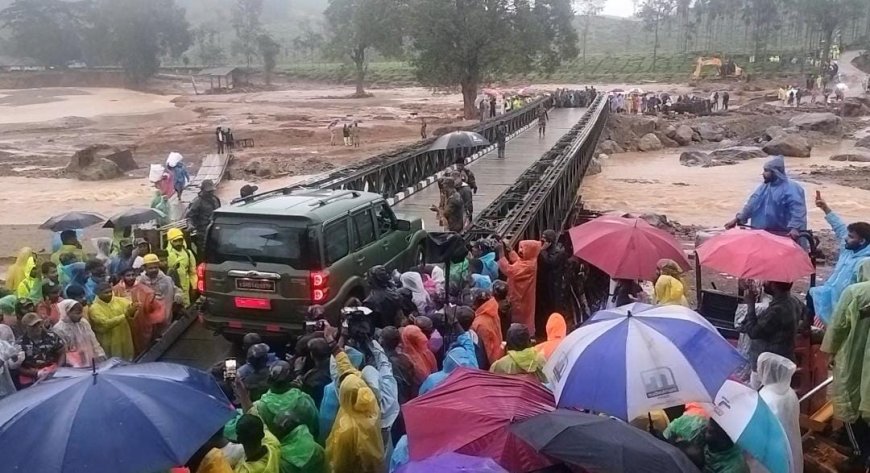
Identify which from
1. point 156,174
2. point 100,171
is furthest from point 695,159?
point 156,174

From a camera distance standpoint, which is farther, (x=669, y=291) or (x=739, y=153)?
(x=739, y=153)

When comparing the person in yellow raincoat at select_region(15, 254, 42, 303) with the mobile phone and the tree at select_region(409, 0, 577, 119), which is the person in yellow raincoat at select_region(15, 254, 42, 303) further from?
the tree at select_region(409, 0, 577, 119)

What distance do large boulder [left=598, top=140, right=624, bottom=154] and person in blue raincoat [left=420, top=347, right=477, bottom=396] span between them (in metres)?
32.4

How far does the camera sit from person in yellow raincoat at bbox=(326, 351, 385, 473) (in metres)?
4.41

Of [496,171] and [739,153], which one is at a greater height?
[496,171]

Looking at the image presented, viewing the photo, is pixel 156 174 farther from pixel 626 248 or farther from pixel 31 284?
pixel 626 248

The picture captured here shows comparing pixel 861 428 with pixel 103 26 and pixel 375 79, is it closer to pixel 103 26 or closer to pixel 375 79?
pixel 103 26

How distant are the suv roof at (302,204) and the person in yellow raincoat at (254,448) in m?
3.54

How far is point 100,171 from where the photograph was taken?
2939 centimetres

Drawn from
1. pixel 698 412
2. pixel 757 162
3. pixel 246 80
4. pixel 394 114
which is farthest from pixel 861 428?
pixel 246 80

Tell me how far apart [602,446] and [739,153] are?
34.2 m

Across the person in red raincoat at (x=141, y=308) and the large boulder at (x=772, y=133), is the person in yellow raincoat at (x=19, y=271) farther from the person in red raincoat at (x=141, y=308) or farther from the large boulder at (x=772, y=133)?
the large boulder at (x=772, y=133)

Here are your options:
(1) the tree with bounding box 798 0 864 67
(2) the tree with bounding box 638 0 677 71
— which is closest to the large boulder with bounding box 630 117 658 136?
(1) the tree with bounding box 798 0 864 67

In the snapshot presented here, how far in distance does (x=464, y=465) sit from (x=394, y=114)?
5193 centimetres
